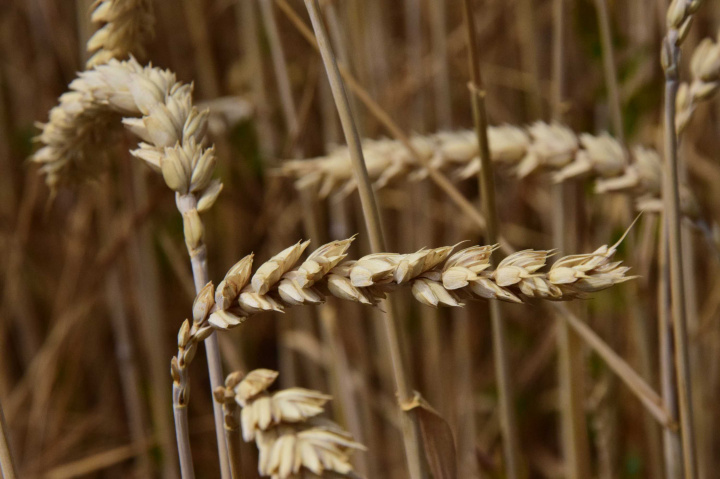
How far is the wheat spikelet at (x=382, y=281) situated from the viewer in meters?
0.33

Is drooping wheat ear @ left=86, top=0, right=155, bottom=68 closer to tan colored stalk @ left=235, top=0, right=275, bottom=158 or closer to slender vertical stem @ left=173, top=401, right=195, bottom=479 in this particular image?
slender vertical stem @ left=173, top=401, right=195, bottom=479

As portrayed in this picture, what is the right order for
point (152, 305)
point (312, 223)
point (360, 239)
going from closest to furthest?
point (312, 223) → point (152, 305) → point (360, 239)

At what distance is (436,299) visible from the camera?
334mm

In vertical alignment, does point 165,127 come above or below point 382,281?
above

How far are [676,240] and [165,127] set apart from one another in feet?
1.27

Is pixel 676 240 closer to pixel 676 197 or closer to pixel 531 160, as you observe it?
pixel 676 197

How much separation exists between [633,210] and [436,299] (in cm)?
55

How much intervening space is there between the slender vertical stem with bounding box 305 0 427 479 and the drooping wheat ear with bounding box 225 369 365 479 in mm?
84

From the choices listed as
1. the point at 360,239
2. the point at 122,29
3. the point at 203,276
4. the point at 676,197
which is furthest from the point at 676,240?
the point at 360,239

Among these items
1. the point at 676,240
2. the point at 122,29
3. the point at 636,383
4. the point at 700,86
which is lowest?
the point at 636,383

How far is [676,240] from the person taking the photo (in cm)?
48

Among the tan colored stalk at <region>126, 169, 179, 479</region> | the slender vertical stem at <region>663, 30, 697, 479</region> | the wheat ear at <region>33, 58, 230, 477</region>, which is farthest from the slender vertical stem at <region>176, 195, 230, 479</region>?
the tan colored stalk at <region>126, 169, 179, 479</region>

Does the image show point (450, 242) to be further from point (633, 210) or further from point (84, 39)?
point (84, 39)

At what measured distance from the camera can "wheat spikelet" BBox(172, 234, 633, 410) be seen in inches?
12.8
